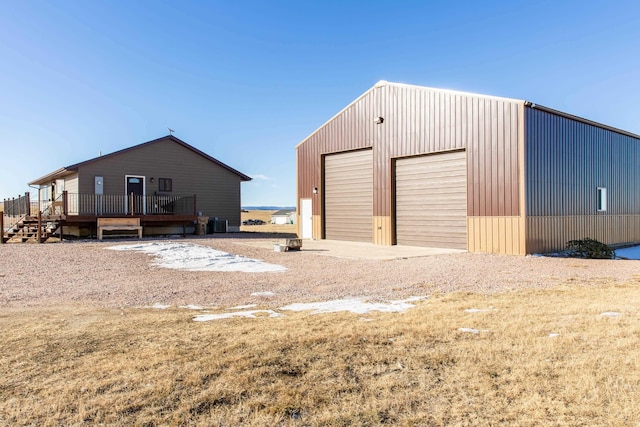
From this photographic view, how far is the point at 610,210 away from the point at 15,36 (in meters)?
Answer: 22.5

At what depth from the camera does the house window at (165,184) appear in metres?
22.3

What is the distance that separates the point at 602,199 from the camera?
1569cm

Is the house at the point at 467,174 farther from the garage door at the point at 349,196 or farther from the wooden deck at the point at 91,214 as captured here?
the wooden deck at the point at 91,214

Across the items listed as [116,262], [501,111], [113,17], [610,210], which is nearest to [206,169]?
[113,17]

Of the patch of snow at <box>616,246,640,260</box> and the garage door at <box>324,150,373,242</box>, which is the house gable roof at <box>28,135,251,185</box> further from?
the patch of snow at <box>616,246,640,260</box>

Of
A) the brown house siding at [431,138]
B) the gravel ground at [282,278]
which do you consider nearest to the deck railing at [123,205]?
the brown house siding at [431,138]

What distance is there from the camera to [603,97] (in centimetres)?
1841

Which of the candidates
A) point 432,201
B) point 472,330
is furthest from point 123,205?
point 472,330

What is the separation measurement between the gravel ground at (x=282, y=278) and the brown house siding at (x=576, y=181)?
1910 mm

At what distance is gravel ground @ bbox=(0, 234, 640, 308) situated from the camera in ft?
22.3

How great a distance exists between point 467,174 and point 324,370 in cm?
1148

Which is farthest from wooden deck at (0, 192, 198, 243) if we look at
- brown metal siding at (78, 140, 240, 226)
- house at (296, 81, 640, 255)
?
house at (296, 81, 640, 255)

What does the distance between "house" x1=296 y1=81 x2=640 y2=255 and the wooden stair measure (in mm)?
11258

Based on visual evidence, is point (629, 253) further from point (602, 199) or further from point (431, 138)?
point (431, 138)
